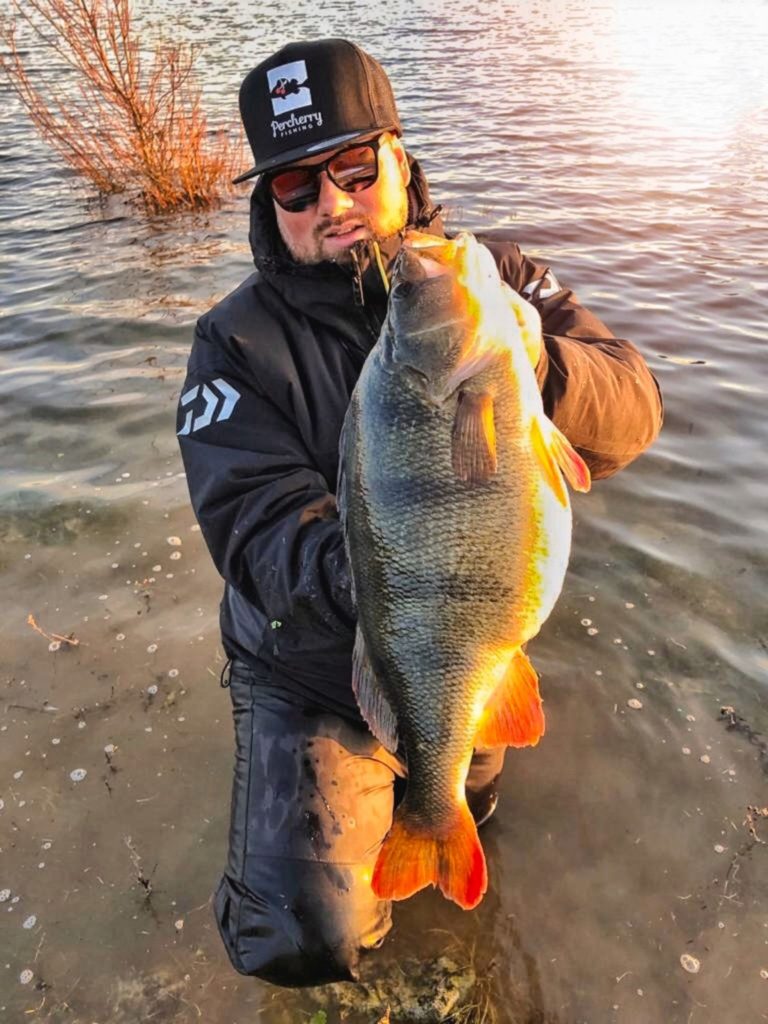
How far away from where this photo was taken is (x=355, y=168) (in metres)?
2.85

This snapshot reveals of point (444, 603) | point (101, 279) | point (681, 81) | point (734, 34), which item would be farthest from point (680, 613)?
point (734, 34)

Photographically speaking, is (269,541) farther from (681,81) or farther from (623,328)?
Answer: (681,81)

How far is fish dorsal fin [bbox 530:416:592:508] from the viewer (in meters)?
1.90

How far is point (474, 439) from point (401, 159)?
1.67 metres

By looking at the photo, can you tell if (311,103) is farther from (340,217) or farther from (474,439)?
(474,439)

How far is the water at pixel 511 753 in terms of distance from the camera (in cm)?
268

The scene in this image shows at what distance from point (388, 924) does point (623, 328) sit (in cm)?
591

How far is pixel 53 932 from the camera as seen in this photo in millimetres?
2764

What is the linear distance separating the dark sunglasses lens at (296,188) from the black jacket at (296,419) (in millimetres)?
124

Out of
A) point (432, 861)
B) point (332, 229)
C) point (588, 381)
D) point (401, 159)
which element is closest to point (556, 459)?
point (588, 381)

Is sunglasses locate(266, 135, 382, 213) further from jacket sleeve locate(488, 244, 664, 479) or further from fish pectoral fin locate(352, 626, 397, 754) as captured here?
fish pectoral fin locate(352, 626, 397, 754)

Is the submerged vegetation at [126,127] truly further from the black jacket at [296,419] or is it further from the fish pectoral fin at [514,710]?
the fish pectoral fin at [514,710]

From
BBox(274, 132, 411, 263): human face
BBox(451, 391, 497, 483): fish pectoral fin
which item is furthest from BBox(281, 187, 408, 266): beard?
BBox(451, 391, 497, 483): fish pectoral fin

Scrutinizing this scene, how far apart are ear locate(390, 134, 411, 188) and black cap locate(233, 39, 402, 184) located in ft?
0.19
